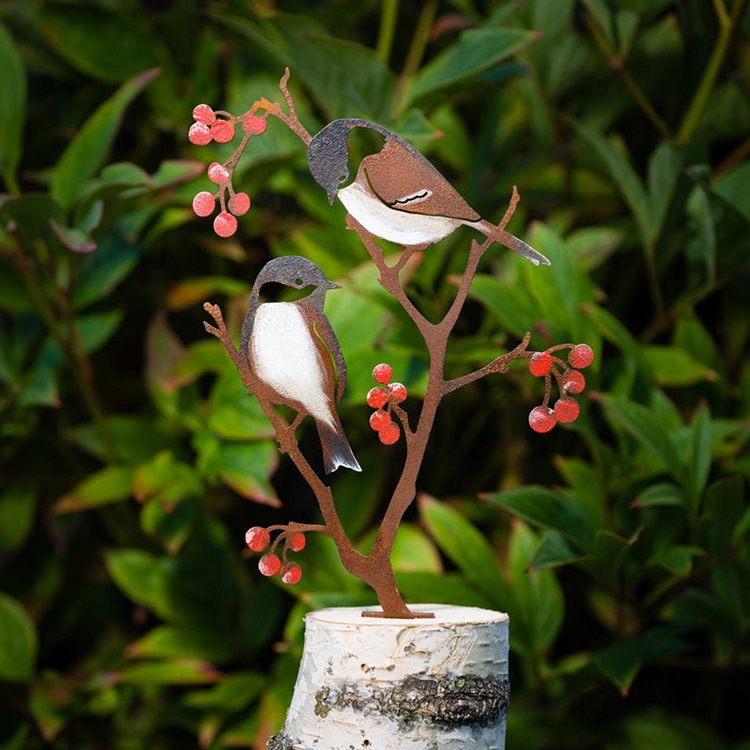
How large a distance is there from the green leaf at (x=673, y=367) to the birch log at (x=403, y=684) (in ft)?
1.74

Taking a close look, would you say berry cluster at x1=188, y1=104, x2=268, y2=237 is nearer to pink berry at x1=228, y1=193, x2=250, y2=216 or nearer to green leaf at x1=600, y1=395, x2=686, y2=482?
pink berry at x1=228, y1=193, x2=250, y2=216

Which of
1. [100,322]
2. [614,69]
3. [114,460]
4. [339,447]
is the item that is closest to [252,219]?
[100,322]

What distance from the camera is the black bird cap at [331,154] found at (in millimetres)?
650

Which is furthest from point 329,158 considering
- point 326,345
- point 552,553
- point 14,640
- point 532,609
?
point 14,640

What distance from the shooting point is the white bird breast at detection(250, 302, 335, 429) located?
643 mm

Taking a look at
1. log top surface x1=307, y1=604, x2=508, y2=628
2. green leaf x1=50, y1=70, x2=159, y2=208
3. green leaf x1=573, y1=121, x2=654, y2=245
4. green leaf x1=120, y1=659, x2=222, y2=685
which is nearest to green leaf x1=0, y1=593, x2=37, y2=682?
green leaf x1=120, y1=659, x2=222, y2=685

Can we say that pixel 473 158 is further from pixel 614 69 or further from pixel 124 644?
pixel 124 644

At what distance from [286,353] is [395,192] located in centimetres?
13

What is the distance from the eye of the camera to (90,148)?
1.10 m

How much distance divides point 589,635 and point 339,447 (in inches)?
31.0

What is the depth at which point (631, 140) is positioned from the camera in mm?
1428

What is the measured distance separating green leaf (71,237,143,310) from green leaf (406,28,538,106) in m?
0.36

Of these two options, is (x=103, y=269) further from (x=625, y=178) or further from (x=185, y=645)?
Answer: (x=625, y=178)

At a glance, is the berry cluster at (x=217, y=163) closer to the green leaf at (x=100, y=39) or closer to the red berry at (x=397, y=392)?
the red berry at (x=397, y=392)
